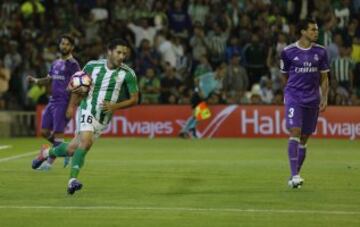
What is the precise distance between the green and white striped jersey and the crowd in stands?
51.2ft

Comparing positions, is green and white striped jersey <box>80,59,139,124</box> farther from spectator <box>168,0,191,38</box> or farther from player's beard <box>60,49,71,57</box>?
spectator <box>168,0,191,38</box>

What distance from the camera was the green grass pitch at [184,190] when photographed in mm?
10641

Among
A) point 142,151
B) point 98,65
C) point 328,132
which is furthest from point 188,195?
point 328,132

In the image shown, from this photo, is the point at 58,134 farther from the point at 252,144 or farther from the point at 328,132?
the point at 328,132

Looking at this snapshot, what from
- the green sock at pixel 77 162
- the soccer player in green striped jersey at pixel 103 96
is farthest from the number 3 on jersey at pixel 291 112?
the green sock at pixel 77 162

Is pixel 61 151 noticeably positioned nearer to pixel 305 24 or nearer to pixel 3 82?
pixel 305 24

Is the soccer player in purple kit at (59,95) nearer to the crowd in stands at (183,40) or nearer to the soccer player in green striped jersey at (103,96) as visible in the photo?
the soccer player in green striped jersey at (103,96)

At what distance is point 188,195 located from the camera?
12.9 meters

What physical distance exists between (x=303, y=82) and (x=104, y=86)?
10.3ft

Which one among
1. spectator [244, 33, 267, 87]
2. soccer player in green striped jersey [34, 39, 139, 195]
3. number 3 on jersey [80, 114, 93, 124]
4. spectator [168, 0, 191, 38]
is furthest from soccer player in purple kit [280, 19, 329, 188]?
spectator [168, 0, 191, 38]

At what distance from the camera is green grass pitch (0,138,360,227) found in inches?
419

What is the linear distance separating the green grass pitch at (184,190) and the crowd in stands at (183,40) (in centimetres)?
729

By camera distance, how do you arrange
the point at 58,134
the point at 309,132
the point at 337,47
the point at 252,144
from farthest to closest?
the point at 337,47 < the point at 252,144 < the point at 58,134 < the point at 309,132

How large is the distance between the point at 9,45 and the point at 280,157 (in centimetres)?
1243
